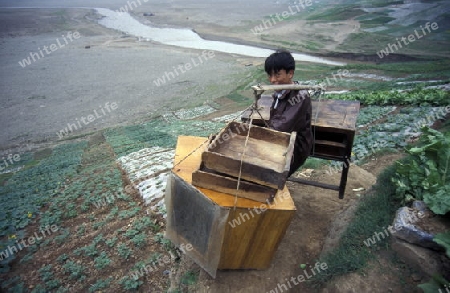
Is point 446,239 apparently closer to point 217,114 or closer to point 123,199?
point 123,199

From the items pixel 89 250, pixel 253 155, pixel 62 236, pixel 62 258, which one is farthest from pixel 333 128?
pixel 62 236

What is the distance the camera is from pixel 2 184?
11.1m

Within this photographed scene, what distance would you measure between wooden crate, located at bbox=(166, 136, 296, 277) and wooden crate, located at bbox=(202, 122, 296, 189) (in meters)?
0.34

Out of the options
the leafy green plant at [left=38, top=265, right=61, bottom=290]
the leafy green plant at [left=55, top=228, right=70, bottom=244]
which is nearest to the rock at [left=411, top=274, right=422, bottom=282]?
the leafy green plant at [left=38, top=265, right=61, bottom=290]

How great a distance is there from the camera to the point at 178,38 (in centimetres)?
4772

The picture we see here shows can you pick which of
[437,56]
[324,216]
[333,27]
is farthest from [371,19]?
[324,216]

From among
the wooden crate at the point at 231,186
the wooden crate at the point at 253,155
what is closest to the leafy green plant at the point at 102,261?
the wooden crate at the point at 231,186

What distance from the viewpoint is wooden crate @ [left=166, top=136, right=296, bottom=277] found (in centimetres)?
359

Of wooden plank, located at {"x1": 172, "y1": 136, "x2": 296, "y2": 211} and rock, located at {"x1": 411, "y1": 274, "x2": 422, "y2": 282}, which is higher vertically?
wooden plank, located at {"x1": 172, "y1": 136, "x2": 296, "y2": 211}

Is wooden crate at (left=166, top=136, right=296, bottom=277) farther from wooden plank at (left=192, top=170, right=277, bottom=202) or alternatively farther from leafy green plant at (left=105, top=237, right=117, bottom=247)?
leafy green plant at (left=105, top=237, right=117, bottom=247)

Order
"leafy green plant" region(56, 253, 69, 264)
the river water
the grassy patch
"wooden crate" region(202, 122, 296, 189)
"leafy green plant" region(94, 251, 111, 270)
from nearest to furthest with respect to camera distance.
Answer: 1. "wooden crate" region(202, 122, 296, 189)
2. the grassy patch
3. "leafy green plant" region(94, 251, 111, 270)
4. "leafy green plant" region(56, 253, 69, 264)
5. the river water

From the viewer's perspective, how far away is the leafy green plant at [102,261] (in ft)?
18.4

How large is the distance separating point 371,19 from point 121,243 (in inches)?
2070

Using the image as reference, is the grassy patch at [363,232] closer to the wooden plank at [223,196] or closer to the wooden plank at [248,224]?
the wooden plank at [248,224]
